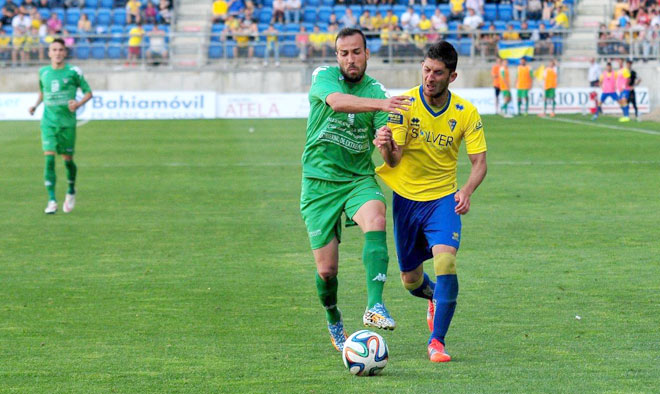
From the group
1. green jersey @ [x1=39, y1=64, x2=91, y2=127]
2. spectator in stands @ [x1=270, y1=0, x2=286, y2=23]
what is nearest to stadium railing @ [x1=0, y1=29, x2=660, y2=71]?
spectator in stands @ [x1=270, y1=0, x2=286, y2=23]

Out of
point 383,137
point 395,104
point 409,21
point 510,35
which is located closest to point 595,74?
point 510,35

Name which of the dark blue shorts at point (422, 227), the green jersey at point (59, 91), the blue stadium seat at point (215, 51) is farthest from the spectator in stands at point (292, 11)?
the dark blue shorts at point (422, 227)

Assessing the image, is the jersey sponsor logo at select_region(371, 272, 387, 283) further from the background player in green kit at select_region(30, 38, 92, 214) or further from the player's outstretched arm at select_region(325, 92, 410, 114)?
the background player in green kit at select_region(30, 38, 92, 214)

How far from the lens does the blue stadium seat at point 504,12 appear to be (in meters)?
42.2

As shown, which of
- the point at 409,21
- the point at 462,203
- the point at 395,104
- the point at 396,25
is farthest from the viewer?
the point at 396,25

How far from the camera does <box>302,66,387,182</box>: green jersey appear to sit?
684cm

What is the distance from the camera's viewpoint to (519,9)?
4188 cm

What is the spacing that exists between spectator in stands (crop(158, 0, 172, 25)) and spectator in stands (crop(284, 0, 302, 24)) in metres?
4.70

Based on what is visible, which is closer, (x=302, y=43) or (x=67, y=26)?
(x=302, y=43)

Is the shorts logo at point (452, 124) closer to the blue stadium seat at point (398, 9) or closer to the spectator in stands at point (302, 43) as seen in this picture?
the spectator in stands at point (302, 43)

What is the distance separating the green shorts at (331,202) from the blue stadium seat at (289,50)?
3298 centimetres

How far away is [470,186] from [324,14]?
119ft

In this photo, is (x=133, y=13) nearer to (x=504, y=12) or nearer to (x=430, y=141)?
(x=504, y=12)

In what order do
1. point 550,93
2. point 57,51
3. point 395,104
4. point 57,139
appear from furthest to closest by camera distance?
1. point 550,93
2. point 57,139
3. point 57,51
4. point 395,104
